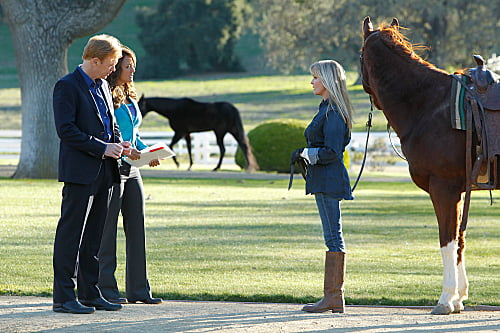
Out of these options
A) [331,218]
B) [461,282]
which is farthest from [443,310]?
[331,218]

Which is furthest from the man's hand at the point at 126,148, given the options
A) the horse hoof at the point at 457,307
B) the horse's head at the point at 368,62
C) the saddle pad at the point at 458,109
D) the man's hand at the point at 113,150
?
the horse hoof at the point at 457,307

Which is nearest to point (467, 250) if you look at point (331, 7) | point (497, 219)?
point (497, 219)

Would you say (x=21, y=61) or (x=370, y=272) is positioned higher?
(x=21, y=61)

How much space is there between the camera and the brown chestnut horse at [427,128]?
21.6 ft

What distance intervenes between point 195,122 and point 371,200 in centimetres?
835

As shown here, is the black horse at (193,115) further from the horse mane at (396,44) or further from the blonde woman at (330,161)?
the blonde woman at (330,161)

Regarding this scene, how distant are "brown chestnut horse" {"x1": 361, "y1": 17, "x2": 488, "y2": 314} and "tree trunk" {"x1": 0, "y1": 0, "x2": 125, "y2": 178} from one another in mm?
13735

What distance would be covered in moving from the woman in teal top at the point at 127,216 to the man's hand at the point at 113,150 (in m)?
0.62

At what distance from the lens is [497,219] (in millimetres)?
14328

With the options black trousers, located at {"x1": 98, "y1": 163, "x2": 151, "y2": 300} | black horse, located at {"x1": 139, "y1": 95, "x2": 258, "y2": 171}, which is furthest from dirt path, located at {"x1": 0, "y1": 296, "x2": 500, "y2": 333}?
black horse, located at {"x1": 139, "y1": 95, "x2": 258, "y2": 171}

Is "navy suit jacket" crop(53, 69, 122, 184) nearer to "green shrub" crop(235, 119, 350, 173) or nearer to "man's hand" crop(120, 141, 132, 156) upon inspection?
"man's hand" crop(120, 141, 132, 156)

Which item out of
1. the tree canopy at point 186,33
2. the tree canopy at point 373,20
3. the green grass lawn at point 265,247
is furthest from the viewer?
the tree canopy at point 186,33

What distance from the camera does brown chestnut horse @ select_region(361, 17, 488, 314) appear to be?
6.60 m

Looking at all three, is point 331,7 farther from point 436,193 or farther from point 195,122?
point 436,193
